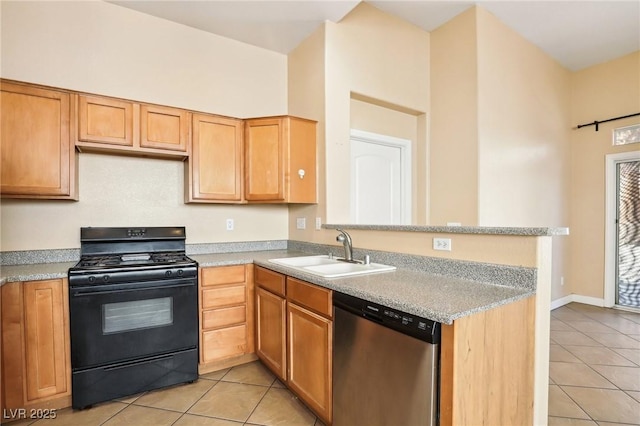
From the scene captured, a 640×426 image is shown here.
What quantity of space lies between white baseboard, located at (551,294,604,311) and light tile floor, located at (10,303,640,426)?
4.42 ft

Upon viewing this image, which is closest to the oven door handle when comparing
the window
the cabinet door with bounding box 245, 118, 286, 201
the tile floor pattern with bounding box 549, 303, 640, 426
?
the cabinet door with bounding box 245, 118, 286, 201

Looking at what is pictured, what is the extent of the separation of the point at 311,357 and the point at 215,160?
1.83 meters

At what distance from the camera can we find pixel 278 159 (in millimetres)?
2883

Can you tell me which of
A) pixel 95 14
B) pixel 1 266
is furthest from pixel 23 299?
pixel 95 14

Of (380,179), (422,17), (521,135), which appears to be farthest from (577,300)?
(422,17)

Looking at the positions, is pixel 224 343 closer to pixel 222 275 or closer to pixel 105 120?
pixel 222 275

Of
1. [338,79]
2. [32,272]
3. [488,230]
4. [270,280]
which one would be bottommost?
[270,280]

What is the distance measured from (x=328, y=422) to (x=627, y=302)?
15.0ft

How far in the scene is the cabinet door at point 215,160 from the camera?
8.95ft

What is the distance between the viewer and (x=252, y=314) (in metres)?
2.65

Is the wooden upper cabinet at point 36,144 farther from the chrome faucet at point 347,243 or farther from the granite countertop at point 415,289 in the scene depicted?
the chrome faucet at point 347,243

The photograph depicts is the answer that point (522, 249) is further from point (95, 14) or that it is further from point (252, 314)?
point (95, 14)

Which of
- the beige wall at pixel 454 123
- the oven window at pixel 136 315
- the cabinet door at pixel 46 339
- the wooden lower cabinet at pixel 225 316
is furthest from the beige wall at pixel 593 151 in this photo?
the cabinet door at pixel 46 339

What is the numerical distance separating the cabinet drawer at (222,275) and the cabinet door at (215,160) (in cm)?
65
